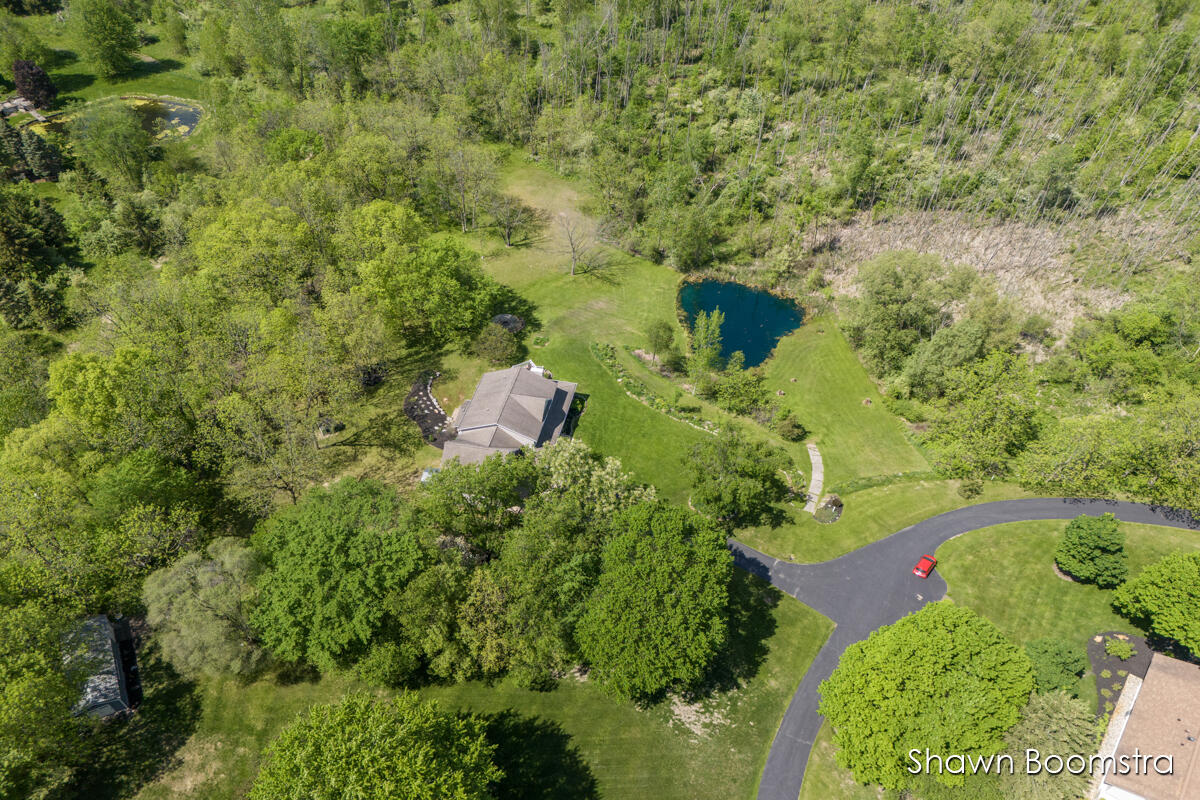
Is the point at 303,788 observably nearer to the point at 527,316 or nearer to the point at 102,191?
Result: the point at 527,316

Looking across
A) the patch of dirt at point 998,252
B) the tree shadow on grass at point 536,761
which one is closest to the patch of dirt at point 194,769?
the tree shadow on grass at point 536,761

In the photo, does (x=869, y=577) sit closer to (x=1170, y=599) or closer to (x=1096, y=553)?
(x=1096, y=553)

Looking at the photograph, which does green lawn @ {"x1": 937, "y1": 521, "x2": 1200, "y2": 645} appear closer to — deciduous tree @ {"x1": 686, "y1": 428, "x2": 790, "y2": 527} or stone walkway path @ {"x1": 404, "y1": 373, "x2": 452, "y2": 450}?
deciduous tree @ {"x1": 686, "y1": 428, "x2": 790, "y2": 527}

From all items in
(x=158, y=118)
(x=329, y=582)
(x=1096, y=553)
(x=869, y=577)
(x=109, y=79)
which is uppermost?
(x=109, y=79)

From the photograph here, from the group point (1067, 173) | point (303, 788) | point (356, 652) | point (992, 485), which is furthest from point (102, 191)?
point (1067, 173)

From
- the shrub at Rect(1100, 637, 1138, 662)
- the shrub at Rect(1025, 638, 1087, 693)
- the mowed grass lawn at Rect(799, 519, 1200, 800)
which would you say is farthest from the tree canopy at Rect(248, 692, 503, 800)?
the shrub at Rect(1100, 637, 1138, 662)

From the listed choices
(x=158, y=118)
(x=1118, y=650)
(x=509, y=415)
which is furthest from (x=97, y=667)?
(x=158, y=118)
